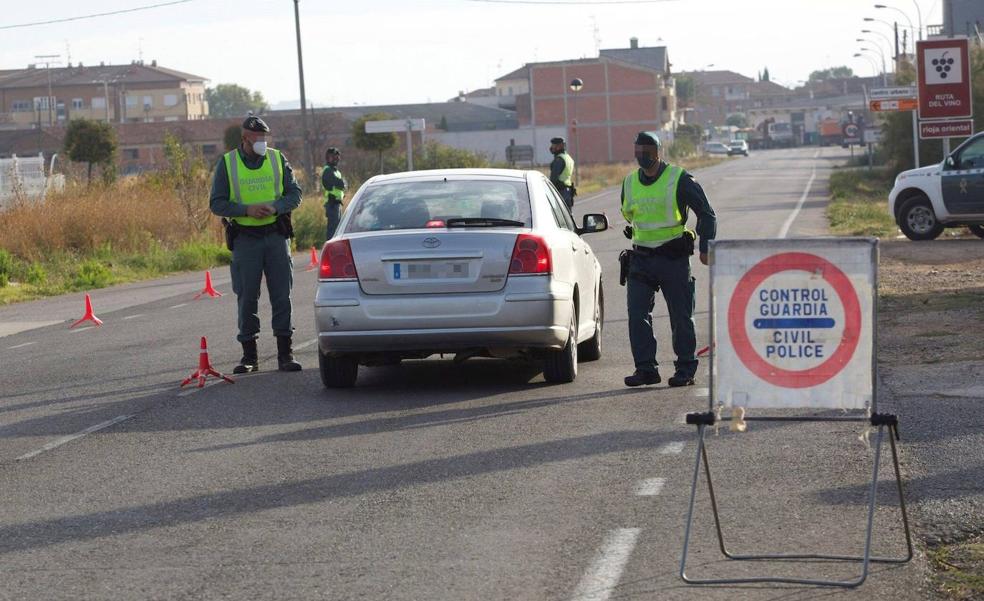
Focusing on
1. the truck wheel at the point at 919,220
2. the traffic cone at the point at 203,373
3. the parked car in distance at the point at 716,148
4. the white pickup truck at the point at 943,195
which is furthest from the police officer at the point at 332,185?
the parked car in distance at the point at 716,148

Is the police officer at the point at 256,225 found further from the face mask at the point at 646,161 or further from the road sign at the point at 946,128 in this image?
the road sign at the point at 946,128

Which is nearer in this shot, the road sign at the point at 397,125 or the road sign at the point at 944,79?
the road sign at the point at 944,79

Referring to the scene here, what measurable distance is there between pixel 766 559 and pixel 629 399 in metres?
4.25

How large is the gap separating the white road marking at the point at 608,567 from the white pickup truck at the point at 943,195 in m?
20.1

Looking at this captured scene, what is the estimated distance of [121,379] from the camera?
40.8 ft

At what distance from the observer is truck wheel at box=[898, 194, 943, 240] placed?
2611 cm

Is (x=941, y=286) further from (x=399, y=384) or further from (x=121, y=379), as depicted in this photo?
(x=121, y=379)

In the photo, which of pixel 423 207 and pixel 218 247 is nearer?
pixel 423 207

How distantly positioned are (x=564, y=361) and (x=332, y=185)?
15784mm

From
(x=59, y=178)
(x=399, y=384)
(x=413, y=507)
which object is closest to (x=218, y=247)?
(x=59, y=178)

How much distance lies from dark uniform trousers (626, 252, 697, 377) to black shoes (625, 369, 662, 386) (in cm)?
3

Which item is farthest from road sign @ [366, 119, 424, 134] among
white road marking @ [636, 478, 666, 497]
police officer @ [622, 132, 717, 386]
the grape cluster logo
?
white road marking @ [636, 478, 666, 497]

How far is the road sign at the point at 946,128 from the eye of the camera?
2428 cm

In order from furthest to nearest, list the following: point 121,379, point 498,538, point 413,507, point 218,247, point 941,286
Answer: point 218,247
point 941,286
point 121,379
point 413,507
point 498,538
